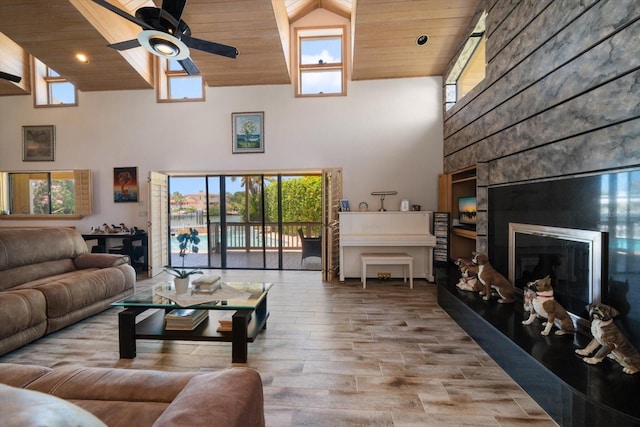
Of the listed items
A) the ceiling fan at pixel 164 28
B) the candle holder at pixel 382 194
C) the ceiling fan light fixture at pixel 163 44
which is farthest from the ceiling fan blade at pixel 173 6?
the candle holder at pixel 382 194

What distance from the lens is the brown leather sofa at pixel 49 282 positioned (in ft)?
8.15

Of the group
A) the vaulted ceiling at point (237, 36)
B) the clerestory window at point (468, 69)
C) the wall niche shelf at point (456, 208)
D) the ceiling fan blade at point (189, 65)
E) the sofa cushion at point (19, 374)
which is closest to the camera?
the sofa cushion at point (19, 374)

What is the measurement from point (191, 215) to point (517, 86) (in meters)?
5.91

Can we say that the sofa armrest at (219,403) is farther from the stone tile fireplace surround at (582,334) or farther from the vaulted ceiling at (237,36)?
the vaulted ceiling at (237,36)

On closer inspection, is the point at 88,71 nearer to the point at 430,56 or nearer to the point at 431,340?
the point at 430,56

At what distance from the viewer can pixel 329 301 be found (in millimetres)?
3891

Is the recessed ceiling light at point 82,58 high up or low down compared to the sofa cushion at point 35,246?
up

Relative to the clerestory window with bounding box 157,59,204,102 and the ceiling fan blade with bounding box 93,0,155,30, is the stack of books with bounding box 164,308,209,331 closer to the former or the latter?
the ceiling fan blade with bounding box 93,0,155,30

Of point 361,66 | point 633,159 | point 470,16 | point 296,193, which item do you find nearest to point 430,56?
point 470,16

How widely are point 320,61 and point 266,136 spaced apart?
1779 mm

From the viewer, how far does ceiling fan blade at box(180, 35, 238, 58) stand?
9.78 feet

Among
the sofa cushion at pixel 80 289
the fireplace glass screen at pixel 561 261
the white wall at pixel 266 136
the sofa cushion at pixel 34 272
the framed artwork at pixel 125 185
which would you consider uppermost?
the white wall at pixel 266 136

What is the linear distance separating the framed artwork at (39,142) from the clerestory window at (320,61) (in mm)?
5181

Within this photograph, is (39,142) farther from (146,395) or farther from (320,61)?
(146,395)
